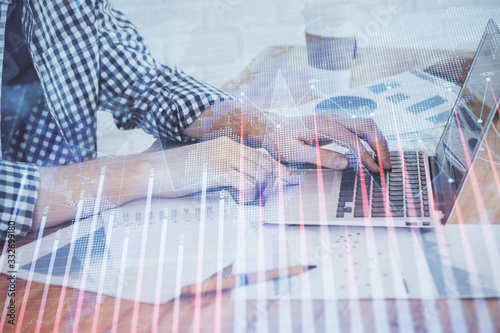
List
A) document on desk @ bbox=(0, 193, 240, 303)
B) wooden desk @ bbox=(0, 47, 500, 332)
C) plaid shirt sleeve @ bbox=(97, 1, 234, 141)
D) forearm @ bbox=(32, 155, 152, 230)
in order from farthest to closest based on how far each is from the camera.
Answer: plaid shirt sleeve @ bbox=(97, 1, 234, 141) < forearm @ bbox=(32, 155, 152, 230) < document on desk @ bbox=(0, 193, 240, 303) < wooden desk @ bbox=(0, 47, 500, 332)

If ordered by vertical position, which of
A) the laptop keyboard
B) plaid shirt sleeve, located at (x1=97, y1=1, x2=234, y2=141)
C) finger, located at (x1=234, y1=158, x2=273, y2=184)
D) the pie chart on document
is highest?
plaid shirt sleeve, located at (x1=97, y1=1, x2=234, y2=141)

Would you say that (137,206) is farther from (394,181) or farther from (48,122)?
(394,181)

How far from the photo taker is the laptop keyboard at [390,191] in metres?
0.63

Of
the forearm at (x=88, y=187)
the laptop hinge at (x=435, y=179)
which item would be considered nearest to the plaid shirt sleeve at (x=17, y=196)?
the forearm at (x=88, y=187)

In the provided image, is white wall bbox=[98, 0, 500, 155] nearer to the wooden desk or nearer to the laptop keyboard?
the wooden desk

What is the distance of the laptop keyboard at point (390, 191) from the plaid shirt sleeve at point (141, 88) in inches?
13.9

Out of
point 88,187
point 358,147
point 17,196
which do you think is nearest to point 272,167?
point 358,147

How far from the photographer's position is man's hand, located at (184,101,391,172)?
708mm

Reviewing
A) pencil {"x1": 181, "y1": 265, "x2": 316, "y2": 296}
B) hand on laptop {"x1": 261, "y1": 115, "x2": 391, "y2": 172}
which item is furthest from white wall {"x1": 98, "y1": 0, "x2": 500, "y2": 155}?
pencil {"x1": 181, "y1": 265, "x2": 316, "y2": 296}

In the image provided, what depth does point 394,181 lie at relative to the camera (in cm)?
66

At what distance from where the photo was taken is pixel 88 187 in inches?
30.9

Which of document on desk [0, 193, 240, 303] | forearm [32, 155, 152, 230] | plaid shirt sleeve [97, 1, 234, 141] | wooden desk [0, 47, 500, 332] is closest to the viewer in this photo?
wooden desk [0, 47, 500, 332]

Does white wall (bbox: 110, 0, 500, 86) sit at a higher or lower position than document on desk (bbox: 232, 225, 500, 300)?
higher

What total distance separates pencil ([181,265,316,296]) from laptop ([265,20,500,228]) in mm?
85
